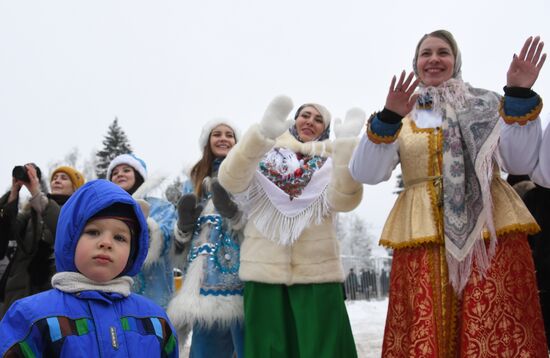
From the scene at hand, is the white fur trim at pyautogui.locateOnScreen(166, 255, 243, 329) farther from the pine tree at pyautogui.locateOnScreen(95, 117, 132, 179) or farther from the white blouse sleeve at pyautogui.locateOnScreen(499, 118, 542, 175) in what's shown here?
the pine tree at pyautogui.locateOnScreen(95, 117, 132, 179)

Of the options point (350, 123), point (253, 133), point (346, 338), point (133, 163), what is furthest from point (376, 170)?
point (133, 163)

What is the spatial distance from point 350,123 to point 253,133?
0.60m

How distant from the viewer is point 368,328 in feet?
25.4

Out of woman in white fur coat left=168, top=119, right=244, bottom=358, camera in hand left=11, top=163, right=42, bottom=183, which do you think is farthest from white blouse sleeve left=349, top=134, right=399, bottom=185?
camera in hand left=11, top=163, right=42, bottom=183

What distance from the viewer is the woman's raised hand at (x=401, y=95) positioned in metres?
2.53

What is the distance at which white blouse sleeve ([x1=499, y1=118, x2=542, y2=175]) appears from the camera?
237 cm

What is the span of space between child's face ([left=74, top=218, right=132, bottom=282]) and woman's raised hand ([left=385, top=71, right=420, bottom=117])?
135cm

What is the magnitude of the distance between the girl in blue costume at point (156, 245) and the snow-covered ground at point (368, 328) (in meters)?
2.30

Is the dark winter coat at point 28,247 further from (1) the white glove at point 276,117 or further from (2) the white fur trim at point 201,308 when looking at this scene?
(1) the white glove at point 276,117

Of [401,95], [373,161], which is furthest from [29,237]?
[401,95]

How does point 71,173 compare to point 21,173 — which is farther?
point 71,173

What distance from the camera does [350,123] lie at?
327 centimetres

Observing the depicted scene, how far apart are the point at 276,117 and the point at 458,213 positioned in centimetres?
118

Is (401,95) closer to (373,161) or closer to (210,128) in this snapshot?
(373,161)
